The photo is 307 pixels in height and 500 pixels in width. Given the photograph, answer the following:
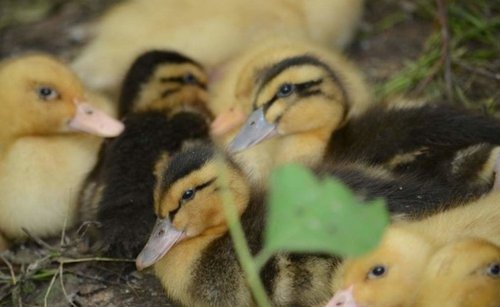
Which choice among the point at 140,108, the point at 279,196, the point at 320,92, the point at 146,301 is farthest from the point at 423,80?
the point at 279,196

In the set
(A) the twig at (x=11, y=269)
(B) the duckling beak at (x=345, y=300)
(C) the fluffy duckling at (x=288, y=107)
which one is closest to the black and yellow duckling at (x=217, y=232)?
(B) the duckling beak at (x=345, y=300)

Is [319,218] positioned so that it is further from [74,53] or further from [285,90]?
[74,53]

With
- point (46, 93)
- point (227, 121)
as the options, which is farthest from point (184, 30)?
point (46, 93)

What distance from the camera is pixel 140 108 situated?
347cm

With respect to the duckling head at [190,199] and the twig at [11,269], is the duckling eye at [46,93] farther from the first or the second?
the duckling head at [190,199]

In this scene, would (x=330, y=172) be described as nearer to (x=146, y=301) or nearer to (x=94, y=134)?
(x=146, y=301)

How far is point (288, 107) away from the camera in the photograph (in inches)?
128

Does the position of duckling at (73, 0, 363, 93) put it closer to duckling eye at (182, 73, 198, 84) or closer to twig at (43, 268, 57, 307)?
duckling eye at (182, 73, 198, 84)

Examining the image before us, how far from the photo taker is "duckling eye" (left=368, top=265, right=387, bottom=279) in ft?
8.35

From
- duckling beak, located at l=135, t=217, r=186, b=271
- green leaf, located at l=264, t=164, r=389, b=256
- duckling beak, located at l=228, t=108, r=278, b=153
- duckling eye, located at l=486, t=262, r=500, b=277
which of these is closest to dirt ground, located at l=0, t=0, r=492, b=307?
duckling beak, located at l=135, t=217, r=186, b=271

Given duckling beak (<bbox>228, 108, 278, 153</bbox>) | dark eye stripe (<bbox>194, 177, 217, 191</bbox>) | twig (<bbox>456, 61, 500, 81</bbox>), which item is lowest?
twig (<bbox>456, 61, 500, 81</bbox>)

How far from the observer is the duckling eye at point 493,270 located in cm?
244

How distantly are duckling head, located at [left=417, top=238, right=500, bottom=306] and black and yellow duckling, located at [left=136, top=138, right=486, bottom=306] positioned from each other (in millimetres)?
294

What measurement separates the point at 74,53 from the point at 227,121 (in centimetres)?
125
